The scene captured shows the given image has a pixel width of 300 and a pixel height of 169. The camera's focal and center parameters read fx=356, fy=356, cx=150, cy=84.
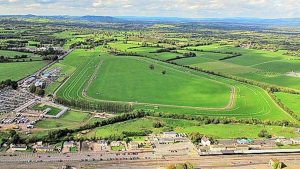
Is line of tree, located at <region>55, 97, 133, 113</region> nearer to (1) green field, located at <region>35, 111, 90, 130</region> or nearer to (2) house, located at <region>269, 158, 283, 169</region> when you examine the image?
(1) green field, located at <region>35, 111, 90, 130</region>

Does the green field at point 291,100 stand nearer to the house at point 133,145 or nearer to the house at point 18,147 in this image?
the house at point 133,145

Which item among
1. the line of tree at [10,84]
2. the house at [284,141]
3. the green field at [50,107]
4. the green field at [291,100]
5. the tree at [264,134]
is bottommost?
the house at [284,141]

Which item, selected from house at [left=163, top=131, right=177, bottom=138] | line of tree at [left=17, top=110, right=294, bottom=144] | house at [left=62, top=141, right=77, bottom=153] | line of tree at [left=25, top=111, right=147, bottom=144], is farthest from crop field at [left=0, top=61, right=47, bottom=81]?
house at [left=163, top=131, right=177, bottom=138]

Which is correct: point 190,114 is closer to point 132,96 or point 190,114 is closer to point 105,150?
point 132,96

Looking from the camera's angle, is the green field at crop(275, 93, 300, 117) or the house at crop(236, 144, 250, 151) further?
the green field at crop(275, 93, 300, 117)

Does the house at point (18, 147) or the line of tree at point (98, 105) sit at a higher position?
the line of tree at point (98, 105)

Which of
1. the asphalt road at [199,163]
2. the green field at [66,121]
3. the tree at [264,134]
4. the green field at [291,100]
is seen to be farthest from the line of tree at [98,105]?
the green field at [291,100]

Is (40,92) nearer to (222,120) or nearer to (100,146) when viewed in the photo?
(100,146)
